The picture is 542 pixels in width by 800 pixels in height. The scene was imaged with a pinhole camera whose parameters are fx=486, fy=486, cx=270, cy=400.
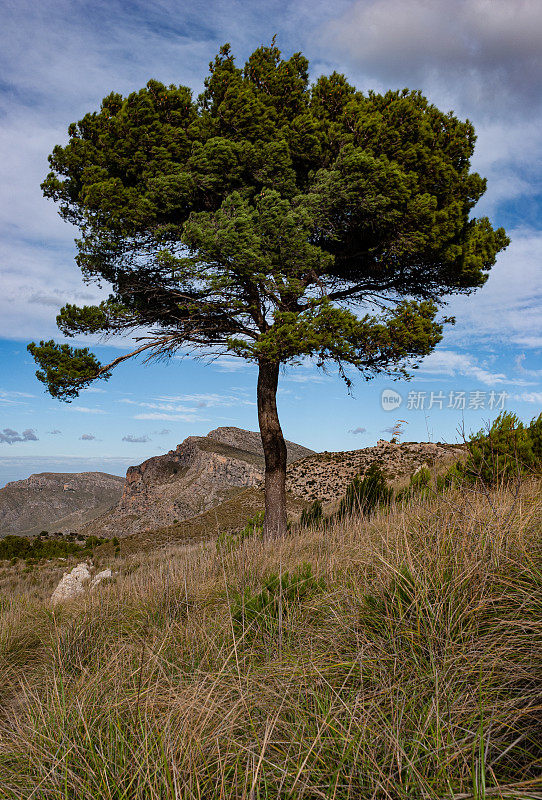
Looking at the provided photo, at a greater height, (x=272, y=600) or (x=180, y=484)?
(x=272, y=600)

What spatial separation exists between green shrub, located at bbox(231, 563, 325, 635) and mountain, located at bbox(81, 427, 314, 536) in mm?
25769

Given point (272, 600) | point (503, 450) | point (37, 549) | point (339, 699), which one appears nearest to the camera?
point (339, 699)

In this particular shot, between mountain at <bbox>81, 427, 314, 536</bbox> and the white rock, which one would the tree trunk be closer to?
the white rock

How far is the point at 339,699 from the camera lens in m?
2.06

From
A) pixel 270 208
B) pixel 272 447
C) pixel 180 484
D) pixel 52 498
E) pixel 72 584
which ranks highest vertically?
pixel 270 208

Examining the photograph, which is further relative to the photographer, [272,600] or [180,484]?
[180,484]

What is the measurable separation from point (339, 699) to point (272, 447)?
377 inches

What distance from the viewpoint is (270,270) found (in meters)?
10.1

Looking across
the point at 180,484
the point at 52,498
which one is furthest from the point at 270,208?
the point at 52,498

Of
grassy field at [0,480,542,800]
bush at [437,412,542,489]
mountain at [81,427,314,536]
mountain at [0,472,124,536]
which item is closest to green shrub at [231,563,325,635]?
grassy field at [0,480,542,800]

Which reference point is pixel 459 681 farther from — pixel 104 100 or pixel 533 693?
pixel 104 100

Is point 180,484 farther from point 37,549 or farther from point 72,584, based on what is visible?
point 72,584

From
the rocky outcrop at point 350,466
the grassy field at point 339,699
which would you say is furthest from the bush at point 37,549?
the grassy field at point 339,699

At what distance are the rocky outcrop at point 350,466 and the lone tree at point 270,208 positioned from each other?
1330cm
